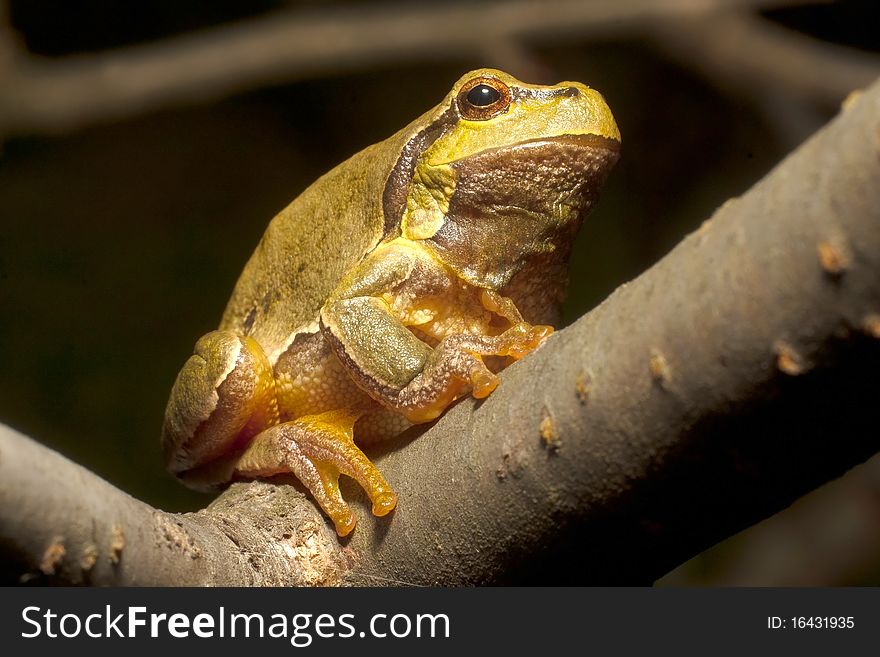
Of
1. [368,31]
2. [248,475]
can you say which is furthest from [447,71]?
[248,475]

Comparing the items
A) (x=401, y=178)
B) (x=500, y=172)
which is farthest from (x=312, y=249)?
(x=500, y=172)

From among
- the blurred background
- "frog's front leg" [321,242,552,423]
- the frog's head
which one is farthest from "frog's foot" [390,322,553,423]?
the blurred background

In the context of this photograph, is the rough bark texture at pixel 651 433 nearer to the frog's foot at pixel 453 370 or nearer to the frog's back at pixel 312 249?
the frog's foot at pixel 453 370

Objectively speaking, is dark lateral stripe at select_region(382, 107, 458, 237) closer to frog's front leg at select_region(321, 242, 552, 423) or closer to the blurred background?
frog's front leg at select_region(321, 242, 552, 423)

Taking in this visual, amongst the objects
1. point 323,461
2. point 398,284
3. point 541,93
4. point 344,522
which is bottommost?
point 344,522

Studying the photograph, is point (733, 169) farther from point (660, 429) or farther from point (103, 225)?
point (660, 429)

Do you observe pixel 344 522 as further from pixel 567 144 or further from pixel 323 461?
pixel 567 144
